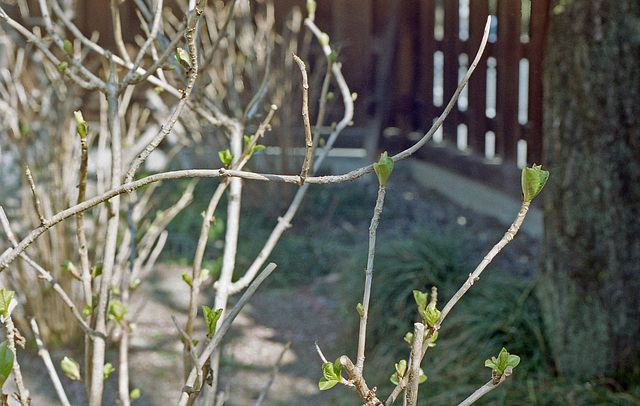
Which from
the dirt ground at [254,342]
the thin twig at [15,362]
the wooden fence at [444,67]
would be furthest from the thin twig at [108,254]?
the wooden fence at [444,67]

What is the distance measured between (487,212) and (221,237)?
237cm

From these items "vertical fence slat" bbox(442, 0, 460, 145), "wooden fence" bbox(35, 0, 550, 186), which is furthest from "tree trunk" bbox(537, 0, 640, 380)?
"vertical fence slat" bbox(442, 0, 460, 145)

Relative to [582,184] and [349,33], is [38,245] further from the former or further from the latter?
[349,33]

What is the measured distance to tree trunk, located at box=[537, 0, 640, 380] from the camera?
7.48ft

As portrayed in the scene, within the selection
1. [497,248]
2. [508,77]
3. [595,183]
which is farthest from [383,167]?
[508,77]

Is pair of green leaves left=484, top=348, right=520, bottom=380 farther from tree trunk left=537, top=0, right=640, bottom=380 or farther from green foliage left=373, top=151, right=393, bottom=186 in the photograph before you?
tree trunk left=537, top=0, right=640, bottom=380

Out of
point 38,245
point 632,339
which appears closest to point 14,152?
point 38,245

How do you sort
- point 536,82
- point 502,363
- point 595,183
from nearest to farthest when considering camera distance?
point 502,363
point 595,183
point 536,82

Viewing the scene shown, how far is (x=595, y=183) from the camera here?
7.63ft

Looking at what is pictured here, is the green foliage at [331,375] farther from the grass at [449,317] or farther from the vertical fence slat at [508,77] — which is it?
the vertical fence slat at [508,77]

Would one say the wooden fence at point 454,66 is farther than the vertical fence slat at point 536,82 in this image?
Yes

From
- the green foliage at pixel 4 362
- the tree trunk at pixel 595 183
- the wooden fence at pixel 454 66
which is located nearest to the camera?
the green foliage at pixel 4 362

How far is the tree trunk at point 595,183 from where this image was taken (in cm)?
228

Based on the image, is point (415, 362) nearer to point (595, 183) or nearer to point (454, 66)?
point (595, 183)
